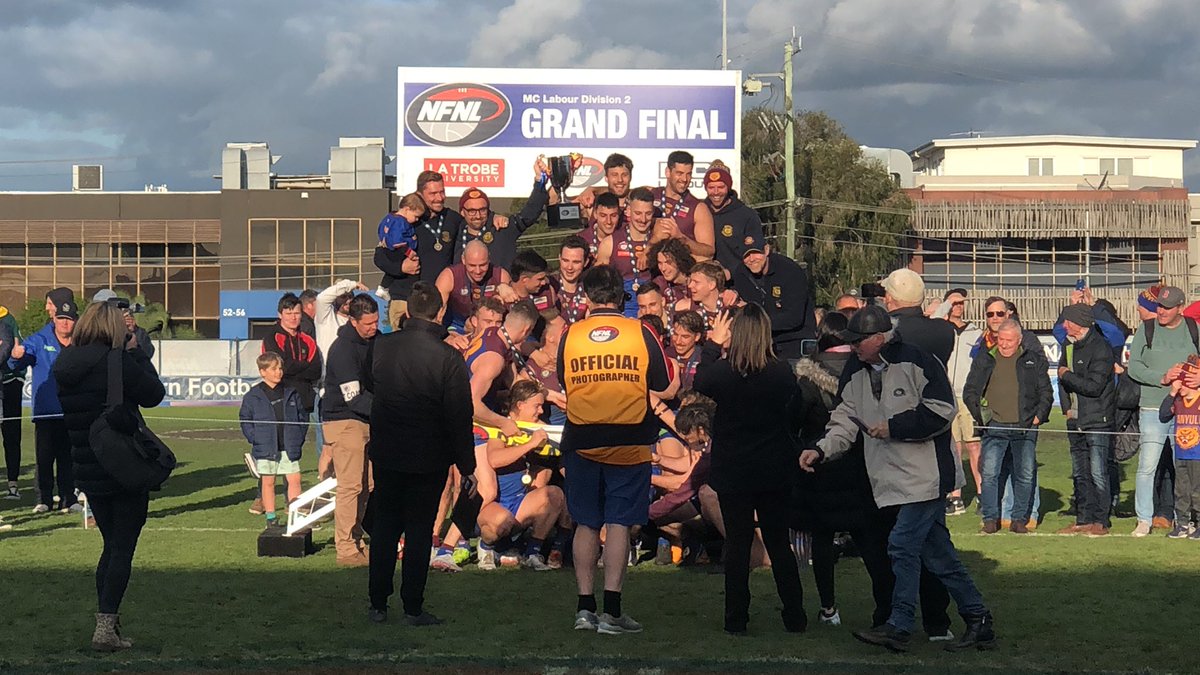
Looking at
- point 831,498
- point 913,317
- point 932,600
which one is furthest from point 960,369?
point 932,600

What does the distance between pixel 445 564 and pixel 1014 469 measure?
561 centimetres

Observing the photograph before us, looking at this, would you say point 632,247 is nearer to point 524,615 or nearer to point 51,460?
point 524,615

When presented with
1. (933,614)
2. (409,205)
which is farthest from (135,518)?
(409,205)

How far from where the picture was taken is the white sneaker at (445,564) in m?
10.9

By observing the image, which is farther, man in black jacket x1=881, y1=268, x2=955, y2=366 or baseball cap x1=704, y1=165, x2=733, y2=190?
baseball cap x1=704, y1=165, x2=733, y2=190

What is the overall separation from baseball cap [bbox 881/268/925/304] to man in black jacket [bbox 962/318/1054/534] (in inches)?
190

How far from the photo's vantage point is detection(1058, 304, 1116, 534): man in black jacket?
44.5 feet

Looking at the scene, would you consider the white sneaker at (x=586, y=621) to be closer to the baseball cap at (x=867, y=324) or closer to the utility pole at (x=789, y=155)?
the baseball cap at (x=867, y=324)

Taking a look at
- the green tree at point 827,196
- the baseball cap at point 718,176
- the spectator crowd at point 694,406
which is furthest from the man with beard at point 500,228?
the green tree at point 827,196

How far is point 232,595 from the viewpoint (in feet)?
31.8

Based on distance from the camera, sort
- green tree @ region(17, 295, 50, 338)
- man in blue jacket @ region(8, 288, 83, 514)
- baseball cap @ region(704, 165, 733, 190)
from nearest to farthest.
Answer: baseball cap @ region(704, 165, 733, 190) < man in blue jacket @ region(8, 288, 83, 514) < green tree @ region(17, 295, 50, 338)

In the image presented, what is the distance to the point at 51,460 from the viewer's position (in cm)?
1496

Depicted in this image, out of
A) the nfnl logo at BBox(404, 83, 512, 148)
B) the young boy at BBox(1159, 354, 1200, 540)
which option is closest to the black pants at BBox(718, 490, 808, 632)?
the young boy at BBox(1159, 354, 1200, 540)

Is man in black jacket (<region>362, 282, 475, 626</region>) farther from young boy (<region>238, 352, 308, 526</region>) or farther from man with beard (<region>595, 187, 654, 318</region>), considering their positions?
young boy (<region>238, 352, 308, 526</region>)
